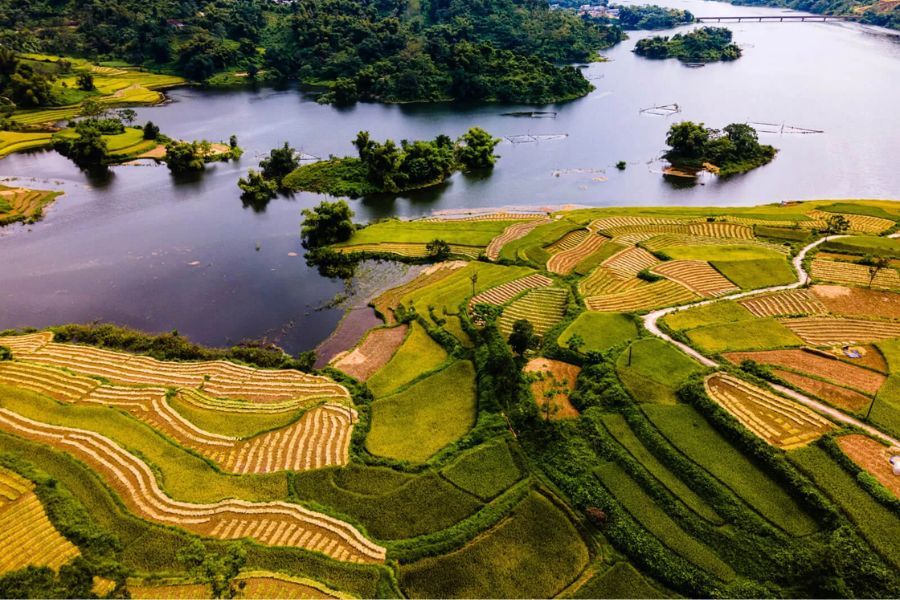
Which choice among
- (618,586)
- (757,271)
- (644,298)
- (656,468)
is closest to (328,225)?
(644,298)

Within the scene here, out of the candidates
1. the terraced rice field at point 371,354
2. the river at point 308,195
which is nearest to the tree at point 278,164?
the river at point 308,195

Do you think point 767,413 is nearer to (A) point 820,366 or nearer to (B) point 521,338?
(A) point 820,366

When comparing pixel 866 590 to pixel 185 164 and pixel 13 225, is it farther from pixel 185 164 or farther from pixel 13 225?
pixel 185 164

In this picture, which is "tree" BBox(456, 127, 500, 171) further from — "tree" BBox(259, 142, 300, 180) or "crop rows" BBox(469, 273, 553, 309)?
"crop rows" BBox(469, 273, 553, 309)

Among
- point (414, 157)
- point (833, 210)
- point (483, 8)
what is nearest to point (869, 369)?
point (833, 210)

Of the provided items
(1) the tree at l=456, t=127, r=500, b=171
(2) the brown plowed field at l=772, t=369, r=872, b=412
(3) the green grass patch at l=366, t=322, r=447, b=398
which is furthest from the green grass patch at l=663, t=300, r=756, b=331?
(1) the tree at l=456, t=127, r=500, b=171
